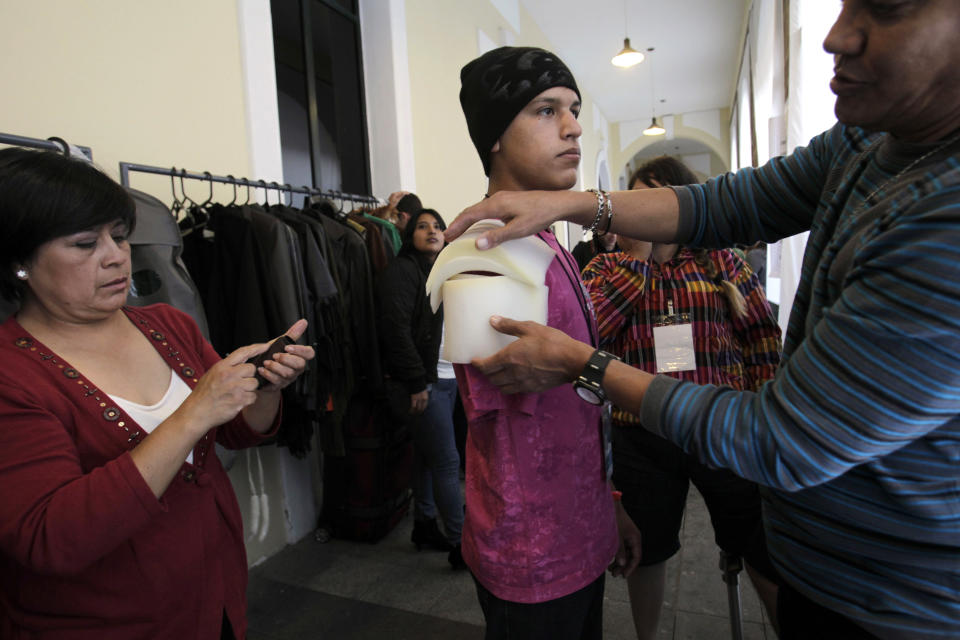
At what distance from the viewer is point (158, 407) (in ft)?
3.76

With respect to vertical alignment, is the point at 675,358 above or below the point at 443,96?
below

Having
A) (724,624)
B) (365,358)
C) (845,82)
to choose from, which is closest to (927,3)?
(845,82)

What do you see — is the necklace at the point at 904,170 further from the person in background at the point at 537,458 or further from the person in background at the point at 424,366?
the person in background at the point at 424,366

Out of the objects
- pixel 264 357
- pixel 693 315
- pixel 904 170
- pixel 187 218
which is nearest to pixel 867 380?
pixel 904 170

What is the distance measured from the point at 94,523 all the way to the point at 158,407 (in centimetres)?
30

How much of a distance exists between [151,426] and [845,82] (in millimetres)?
1342

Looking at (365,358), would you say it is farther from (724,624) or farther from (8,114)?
(724,624)

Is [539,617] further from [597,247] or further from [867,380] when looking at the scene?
[597,247]

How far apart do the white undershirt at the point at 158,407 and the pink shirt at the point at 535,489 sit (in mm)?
624

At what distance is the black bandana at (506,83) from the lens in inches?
43.0

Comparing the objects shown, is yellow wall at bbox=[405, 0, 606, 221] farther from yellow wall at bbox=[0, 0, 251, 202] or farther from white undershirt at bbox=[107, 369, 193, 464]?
white undershirt at bbox=[107, 369, 193, 464]

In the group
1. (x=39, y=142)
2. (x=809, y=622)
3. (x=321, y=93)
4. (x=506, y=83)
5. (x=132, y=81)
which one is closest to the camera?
(x=809, y=622)

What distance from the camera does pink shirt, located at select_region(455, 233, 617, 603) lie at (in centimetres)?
97

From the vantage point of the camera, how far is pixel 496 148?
1.17 m
